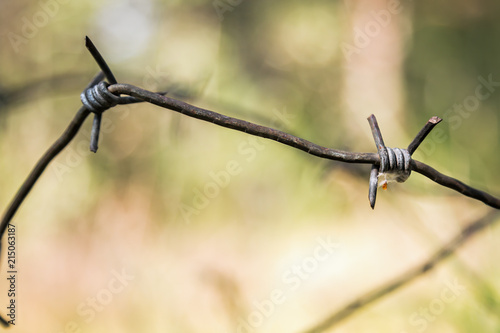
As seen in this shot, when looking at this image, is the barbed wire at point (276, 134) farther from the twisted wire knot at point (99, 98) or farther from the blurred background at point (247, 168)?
the blurred background at point (247, 168)

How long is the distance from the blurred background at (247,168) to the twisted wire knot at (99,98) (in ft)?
0.81

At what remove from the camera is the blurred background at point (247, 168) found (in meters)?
0.61

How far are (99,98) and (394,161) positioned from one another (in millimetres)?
311

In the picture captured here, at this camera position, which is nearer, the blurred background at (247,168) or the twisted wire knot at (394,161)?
the twisted wire knot at (394,161)

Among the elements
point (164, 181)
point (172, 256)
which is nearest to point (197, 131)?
point (164, 181)

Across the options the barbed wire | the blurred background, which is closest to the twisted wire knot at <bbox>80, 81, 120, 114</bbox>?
the barbed wire

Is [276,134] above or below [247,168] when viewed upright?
above

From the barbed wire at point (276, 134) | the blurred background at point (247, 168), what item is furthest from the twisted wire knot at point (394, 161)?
the blurred background at point (247, 168)

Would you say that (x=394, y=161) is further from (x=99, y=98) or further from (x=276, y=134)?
(x=99, y=98)

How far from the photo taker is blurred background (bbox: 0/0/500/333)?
2.00 feet

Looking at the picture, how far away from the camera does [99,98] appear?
41 cm

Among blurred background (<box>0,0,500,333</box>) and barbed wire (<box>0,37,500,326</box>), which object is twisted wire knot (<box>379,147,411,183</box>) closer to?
barbed wire (<box>0,37,500,326</box>)

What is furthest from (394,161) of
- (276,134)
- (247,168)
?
(247,168)

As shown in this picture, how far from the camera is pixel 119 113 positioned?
0.67 m
